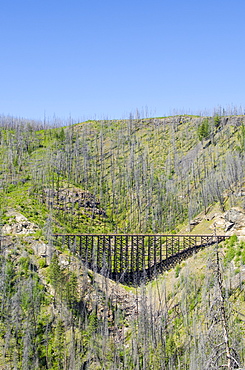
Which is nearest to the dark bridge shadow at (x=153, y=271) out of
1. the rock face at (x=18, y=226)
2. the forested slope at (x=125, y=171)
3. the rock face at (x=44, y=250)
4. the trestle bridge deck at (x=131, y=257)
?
the trestle bridge deck at (x=131, y=257)

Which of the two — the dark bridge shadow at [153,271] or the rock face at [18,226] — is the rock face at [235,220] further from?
the rock face at [18,226]

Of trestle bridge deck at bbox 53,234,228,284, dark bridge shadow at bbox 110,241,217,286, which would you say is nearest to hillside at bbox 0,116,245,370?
dark bridge shadow at bbox 110,241,217,286

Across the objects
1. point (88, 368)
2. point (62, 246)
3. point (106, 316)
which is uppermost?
point (62, 246)

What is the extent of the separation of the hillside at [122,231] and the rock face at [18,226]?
306 millimetres

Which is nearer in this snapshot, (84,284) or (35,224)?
(84,284)

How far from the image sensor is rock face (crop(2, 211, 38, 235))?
62.0m

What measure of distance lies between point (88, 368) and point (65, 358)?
290 cm

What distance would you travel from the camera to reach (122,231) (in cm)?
8650

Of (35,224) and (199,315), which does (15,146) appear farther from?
(199,315)

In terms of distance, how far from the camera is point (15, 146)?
118000 mm

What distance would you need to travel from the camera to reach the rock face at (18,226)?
61969mm

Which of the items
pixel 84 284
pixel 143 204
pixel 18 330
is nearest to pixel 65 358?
pixel 18 330

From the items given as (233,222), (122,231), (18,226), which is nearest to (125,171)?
(122,231)

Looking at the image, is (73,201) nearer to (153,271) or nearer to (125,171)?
(125,171)
